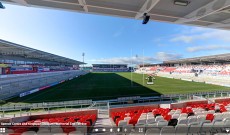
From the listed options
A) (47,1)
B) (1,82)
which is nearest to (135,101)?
(47,1)

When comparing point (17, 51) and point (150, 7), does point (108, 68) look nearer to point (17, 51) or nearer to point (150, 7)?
point (17, 51)

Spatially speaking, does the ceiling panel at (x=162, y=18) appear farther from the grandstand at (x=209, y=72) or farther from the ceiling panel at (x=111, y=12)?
the grandstand at (x=209, y=72)

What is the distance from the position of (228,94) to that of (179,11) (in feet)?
50.6

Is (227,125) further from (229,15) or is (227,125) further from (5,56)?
(5,56)

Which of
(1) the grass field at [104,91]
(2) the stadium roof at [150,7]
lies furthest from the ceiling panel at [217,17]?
(1) the grass field at [104,91]

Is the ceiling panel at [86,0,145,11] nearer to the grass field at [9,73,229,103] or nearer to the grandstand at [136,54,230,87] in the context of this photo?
the grass field at [9,73,229,103]

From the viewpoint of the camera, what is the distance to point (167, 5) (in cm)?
570

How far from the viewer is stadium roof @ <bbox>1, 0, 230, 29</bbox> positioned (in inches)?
213

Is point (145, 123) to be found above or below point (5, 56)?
below

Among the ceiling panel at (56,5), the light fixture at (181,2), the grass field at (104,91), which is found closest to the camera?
the light fixture at (181,2)

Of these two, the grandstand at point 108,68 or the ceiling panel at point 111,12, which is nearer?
the ceiling panel at point 111,12

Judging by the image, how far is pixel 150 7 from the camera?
5570 millimetres

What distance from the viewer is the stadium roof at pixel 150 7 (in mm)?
5418

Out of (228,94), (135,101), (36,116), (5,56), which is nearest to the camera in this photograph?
(36,116)
